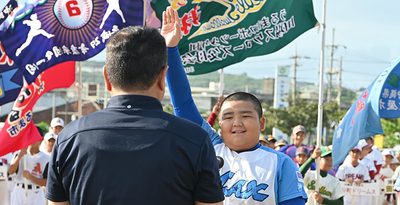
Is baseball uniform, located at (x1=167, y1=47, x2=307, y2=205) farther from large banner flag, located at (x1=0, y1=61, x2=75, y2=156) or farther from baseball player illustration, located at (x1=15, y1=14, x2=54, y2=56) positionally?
large banner flag, located at (x1=0, y1=61, x2=75, y2=156)

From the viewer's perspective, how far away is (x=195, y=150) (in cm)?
290

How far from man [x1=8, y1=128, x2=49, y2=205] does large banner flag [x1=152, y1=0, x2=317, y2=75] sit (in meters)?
3.37

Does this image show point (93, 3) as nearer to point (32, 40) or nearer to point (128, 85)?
point (32, 40)

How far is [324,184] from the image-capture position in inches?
384

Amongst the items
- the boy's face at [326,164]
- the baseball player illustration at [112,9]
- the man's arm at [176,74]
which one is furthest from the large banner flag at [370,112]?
the man's arm at [176,74]

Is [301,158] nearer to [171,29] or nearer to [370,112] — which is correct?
[370,112]

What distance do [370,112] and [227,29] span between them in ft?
6.84

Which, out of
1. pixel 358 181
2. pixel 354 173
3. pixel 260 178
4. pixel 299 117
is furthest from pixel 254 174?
pixel 299 117

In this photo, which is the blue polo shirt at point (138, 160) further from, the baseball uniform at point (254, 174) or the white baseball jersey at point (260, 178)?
the white baseball jersey at point (260, 178)

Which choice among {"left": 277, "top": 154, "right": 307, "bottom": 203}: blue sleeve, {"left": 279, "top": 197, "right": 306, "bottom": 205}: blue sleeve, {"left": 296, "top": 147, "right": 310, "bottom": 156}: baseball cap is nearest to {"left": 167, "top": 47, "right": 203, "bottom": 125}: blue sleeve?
{"left": 277, "top": 154, "right": 307, "bottom": 203}: blue sleeve

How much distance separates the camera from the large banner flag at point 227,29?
27.7ft

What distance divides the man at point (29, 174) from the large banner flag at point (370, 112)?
4.29m

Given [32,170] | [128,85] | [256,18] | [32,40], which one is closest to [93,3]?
[32,40]

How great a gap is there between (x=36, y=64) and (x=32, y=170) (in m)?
2.47
